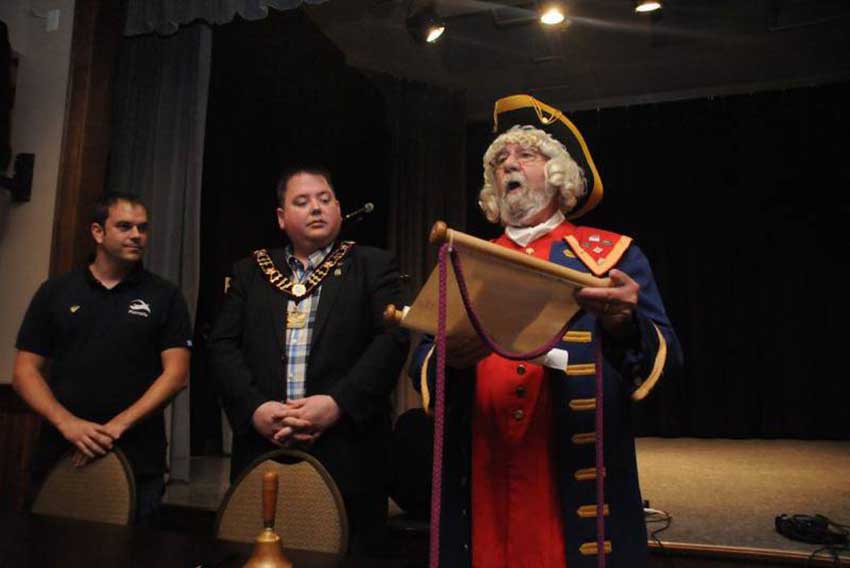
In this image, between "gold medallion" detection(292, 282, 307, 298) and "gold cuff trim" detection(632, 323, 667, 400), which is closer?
"gold cuff trim" detection(632, 323, 667, 400)

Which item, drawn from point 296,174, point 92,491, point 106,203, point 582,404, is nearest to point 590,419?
point 582,404

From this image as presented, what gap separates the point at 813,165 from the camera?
5.90 metres

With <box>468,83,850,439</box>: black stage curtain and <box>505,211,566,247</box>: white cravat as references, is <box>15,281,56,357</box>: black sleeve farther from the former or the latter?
<box>468,83,850,439</box>: black stage curtain

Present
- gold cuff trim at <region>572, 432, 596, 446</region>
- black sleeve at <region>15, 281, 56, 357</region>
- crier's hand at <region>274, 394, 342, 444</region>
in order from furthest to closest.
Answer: black sleeve at <region>15, 281, 56, 357</region>
crier's hand at <region>274, 394, 342, 444</region>
gold cuff trim at <region>572, 432, 596, 446</region>

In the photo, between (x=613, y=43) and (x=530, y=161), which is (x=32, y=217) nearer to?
(x=530, y=161)

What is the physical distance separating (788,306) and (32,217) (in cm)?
607

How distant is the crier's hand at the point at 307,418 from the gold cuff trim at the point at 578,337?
695mm

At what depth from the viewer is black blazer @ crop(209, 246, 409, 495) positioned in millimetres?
1772

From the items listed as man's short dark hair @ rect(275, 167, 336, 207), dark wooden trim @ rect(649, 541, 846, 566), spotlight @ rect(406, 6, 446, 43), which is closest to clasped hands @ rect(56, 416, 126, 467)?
man's short dark hair @ rect(275, 167, 336, 207)

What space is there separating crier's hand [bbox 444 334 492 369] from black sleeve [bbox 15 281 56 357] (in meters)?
1.57

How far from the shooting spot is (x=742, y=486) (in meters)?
3.51

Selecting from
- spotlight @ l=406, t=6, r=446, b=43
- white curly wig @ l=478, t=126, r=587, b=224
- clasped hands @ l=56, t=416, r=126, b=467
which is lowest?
clasped hands @ l=56, t=416, r=126, b=467

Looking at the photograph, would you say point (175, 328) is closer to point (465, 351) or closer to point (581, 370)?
point (465, 351)

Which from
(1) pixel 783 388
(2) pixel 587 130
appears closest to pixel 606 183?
(2) pixel 587 130
